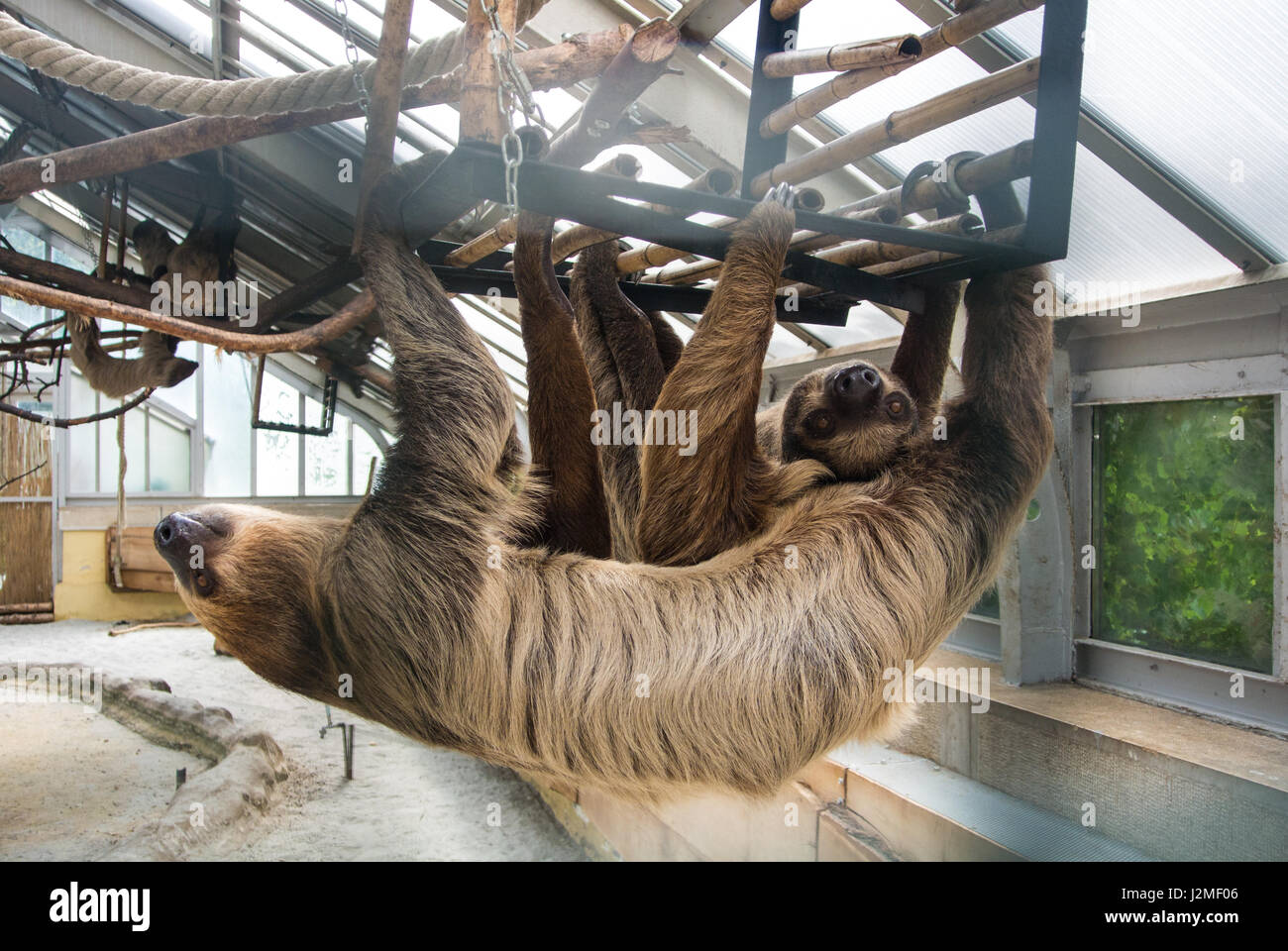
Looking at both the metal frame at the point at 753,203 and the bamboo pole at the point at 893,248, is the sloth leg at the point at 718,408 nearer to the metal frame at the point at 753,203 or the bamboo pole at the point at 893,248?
the metal frame at the point at 753,203

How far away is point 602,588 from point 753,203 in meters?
1.11

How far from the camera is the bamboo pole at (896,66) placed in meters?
1.91

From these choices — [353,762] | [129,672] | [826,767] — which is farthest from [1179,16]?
[129,672]

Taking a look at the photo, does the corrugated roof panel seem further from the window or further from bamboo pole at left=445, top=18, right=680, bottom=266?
bamboo pole at left=445, top=18, right=680, bottom=266

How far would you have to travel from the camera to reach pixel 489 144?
6.02 ft

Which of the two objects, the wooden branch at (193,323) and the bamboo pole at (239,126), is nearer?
the bamboo pole at (239,126)

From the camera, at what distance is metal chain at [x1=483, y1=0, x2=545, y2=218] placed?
179 centimetres

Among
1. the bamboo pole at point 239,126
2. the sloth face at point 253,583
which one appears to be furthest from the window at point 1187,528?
the sloth face at point 253,583

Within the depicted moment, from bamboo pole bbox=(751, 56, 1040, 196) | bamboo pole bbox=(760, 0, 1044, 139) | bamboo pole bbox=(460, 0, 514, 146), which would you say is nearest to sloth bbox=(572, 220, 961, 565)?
bamboo pole bbox=(751, 56, 1040, 196)

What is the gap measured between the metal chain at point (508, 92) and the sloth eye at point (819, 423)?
4.18ft

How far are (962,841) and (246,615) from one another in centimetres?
384

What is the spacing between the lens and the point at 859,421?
2.76m

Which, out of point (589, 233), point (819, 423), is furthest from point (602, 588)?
point (589, 233)

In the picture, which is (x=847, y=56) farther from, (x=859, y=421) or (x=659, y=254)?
(x=859, y=421)
